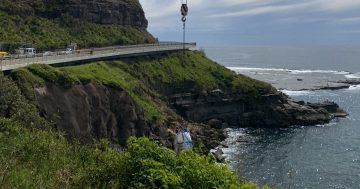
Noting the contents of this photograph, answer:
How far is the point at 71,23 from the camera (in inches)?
4124

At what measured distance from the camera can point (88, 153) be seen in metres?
18.7

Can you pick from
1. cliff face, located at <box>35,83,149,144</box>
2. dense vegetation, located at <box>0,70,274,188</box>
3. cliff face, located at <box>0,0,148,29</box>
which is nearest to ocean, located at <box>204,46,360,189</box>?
cliff face, located at <box>35,83,149,144</box>

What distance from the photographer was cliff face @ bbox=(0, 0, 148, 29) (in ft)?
317

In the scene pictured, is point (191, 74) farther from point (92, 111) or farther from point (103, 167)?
point (103, 167)

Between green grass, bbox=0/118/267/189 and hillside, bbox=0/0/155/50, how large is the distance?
2509 inches

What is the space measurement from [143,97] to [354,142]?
122 ft

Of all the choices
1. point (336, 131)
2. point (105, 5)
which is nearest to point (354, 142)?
point (336, 131)

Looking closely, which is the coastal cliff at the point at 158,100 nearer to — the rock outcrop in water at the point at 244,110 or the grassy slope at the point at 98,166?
the rock outcrop in water at the point at 244,110

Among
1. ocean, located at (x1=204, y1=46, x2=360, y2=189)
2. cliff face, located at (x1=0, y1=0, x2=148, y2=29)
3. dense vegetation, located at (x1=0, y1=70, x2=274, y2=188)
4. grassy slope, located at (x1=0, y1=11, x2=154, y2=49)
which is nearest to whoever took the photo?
dense vegetation, located at (x1=0, y1=70, x2=274, y2=188)

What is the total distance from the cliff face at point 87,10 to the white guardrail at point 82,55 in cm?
1717

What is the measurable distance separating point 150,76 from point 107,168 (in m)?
74.3

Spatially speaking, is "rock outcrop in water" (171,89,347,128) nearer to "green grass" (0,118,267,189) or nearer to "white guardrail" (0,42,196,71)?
"white guardrail" (0,42,196,71)

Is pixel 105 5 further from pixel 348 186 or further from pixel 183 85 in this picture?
pixel 348 186

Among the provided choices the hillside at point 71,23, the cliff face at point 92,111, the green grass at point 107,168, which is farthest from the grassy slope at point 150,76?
the green grass at point 107,168
